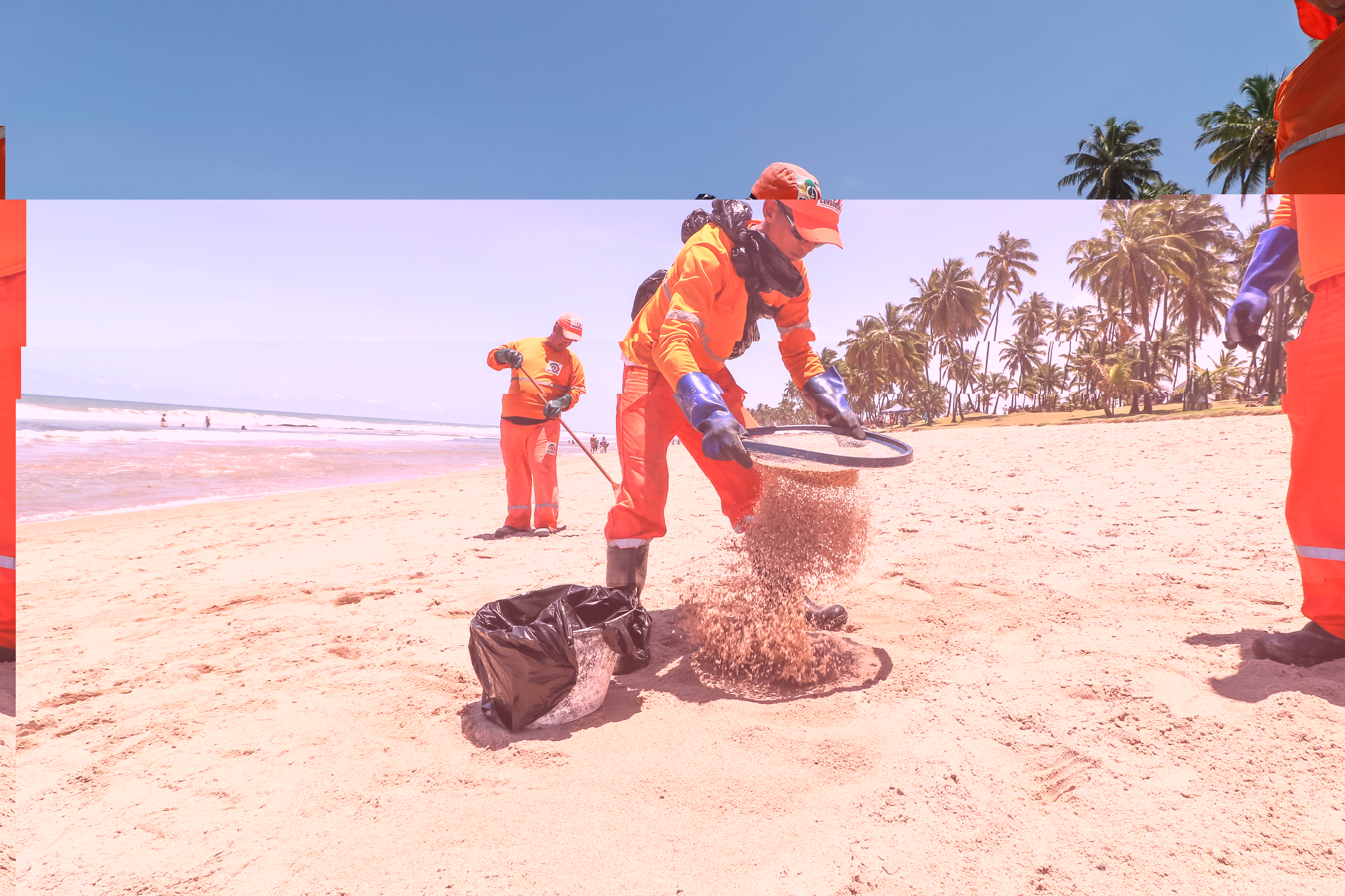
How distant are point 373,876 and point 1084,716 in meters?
2.13

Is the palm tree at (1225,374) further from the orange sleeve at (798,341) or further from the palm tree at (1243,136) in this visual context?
the palm tree at (1243,136)

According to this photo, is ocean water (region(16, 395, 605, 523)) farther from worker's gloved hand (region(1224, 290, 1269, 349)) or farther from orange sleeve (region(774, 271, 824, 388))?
worker's gloved hand (region(1224, 290, 1269, 349))

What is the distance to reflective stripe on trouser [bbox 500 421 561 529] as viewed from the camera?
5.44m

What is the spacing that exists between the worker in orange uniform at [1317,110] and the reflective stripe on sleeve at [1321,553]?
123cm

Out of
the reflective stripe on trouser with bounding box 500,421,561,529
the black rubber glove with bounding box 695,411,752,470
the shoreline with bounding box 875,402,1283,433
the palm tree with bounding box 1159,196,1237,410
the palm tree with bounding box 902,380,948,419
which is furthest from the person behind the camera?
the palm tree with bounding box 902,380,948,419

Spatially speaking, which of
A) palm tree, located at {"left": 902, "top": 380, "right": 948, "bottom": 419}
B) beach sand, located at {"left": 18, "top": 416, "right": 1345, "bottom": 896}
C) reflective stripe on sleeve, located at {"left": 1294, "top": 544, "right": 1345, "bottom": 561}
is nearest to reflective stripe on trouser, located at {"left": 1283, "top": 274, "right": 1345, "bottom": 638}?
reflective stripe on sleeve, located at {"left": 1294, "top": 544, "right": 1345, "bottom": 561}

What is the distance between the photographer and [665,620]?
10.3ft

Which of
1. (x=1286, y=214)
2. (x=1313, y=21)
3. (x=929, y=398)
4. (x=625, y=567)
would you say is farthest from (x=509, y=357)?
(x=929, y=398)

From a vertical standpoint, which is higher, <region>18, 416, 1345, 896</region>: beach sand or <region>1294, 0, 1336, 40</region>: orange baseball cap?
<region>1294, 0, 1336, 40</region>: orange baseball cap

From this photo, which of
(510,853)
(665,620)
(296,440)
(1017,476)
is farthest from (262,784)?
(296,440)

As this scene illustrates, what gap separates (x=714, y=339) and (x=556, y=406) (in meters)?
2.71

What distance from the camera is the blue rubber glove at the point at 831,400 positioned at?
276 centimetres

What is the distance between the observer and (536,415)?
17.4 feet

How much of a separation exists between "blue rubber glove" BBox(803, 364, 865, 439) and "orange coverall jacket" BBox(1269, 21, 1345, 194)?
67.9 inches
